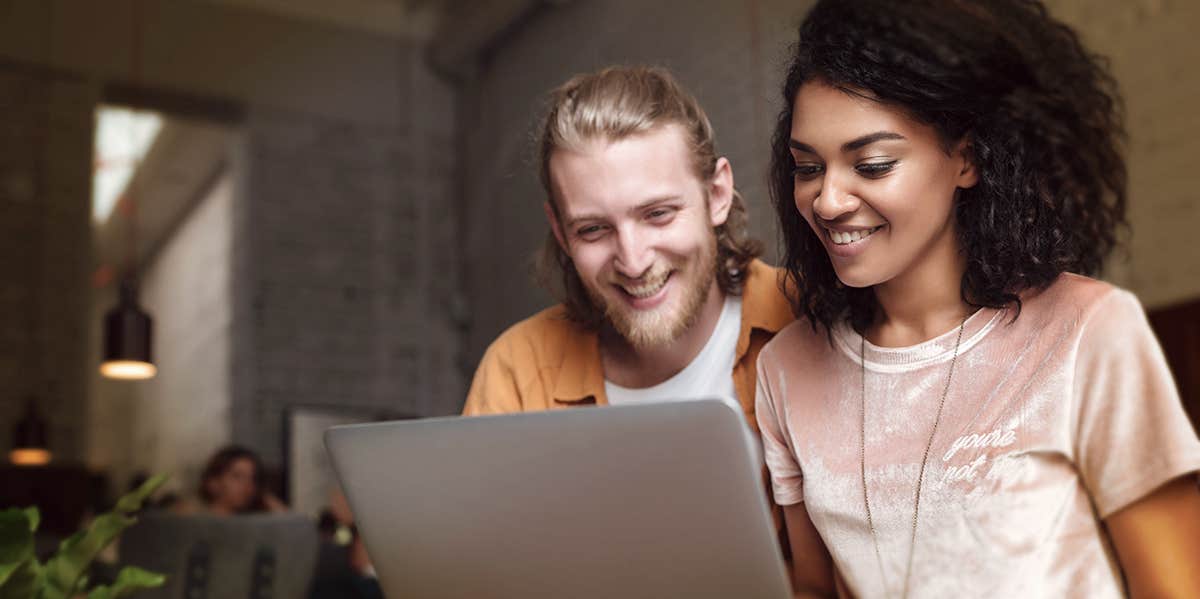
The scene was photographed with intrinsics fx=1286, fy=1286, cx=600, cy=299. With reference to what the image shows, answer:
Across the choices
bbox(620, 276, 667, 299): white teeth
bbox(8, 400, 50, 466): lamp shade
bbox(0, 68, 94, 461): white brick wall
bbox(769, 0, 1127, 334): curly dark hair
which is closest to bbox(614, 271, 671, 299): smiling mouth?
bbox(620, 276, 667, 299): white teeth

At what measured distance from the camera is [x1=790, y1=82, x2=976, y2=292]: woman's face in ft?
4.08

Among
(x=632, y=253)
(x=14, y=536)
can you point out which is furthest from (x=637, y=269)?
(x=14, y=536)

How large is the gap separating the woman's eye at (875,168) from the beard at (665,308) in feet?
1.53

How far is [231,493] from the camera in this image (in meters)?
5.38

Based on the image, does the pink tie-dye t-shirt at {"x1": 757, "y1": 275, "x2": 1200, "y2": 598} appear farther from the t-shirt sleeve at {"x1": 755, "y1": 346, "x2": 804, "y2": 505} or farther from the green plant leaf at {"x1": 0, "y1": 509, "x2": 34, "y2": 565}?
the green plant leaf at {"x1": 0, "y1": 509, "x2": 34, "y2": 565}

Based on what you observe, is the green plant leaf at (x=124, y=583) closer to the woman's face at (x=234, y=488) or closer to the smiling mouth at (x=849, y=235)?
the smiling mouth at (x=849, y=235)

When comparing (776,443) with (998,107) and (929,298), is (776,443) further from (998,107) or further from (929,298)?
(998,107)

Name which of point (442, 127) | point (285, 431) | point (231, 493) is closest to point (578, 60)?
point (231, 493)

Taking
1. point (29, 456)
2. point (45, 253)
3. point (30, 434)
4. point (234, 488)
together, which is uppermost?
point (45, 253)

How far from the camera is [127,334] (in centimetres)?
455

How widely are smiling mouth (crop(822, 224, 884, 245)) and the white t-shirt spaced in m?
0.47

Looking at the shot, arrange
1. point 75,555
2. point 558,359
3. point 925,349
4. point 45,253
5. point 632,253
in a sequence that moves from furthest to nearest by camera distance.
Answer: point 45,253, point 558,359, point 632,253, point 75,555, point 925,349

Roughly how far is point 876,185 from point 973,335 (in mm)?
182

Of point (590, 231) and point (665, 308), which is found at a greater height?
point (590, 231)
